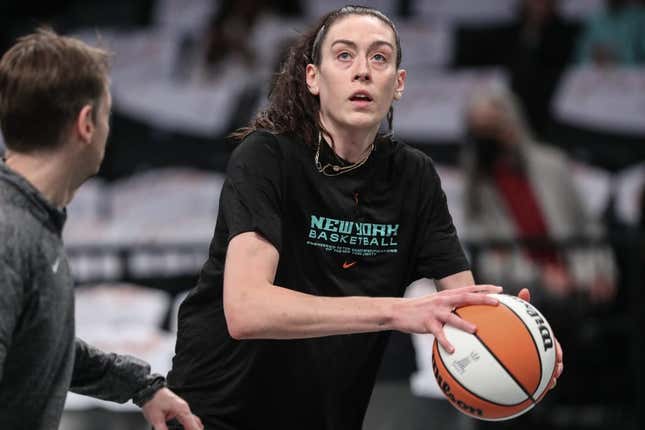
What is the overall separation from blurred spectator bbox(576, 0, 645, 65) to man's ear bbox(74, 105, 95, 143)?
6.11m

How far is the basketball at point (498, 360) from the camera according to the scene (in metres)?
2.79

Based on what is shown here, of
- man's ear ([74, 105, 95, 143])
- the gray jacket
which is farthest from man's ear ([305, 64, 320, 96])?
the gray jacket

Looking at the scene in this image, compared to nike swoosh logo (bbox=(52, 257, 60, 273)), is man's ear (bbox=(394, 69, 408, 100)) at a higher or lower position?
higher

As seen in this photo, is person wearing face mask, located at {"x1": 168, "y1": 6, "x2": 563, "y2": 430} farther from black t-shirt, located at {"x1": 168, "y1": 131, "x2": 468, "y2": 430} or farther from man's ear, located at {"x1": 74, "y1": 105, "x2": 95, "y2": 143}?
man's ear, located at {"x1": 74, "y1": 105, "x2": 95, "y2": 143}

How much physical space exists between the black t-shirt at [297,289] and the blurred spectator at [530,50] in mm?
5097

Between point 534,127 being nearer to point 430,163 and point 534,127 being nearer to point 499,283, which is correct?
point 499,283

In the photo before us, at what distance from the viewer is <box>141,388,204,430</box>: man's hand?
288 centimetres

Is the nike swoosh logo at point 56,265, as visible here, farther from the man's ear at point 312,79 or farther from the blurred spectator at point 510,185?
the blurred spectator at point 510,185

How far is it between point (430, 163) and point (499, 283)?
2444mm

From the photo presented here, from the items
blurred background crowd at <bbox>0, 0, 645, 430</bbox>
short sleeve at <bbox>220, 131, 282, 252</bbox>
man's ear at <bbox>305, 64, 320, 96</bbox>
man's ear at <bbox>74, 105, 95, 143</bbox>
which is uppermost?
man's ear at <bbox>305, 64, 320, 96</bbox>

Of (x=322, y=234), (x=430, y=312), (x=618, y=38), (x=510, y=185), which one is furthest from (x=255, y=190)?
(x=618, y=38)

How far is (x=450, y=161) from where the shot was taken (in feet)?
26.2

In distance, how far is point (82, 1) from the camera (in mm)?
9914

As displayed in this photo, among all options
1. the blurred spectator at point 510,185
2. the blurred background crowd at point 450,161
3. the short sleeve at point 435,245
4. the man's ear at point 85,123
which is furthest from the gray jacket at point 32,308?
the blurred spectator at point 510,185
